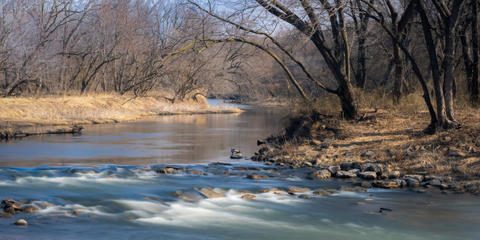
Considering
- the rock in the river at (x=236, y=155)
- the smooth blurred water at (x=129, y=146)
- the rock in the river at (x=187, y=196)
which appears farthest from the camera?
the rock in the river at (x=236, y=155)

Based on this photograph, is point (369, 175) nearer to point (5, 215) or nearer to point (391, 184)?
point (391, 184)

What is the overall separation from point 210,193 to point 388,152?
5.45 metres

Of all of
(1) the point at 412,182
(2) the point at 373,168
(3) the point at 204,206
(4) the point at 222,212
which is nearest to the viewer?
(4) the point at 222,212

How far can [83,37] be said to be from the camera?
3969 cm

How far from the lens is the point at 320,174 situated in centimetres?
1186

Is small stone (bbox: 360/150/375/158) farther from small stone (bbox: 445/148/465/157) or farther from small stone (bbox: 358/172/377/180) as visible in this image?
small stone (bbox: 445/148/465/157)

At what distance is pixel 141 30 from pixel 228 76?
1012cm

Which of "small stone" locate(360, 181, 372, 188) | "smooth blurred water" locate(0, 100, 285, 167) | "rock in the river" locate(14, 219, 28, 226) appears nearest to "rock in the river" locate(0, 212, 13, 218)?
"rock in the river" locate(14, 219, 28, 226)

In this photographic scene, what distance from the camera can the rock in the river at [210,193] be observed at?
10005mm

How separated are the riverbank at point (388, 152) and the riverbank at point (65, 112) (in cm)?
676

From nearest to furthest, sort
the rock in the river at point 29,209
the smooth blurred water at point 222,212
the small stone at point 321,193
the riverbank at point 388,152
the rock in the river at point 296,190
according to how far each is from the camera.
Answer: the smooth blurred water at point 222,212 < the rock in the river at point 29,209 < the small stone at point 321,193 < the rock in the river at point 296,190 < the riverbank at point 388,152

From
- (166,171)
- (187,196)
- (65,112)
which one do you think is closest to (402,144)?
(166,171)

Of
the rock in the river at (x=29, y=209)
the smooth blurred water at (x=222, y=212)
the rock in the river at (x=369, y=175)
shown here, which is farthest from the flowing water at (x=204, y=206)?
the rock in the river at (x=369, y=175)

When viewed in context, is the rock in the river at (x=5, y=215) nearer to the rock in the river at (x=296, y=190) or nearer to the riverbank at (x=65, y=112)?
the rock in the river at (x=296, y=190)
